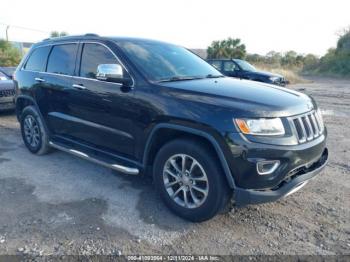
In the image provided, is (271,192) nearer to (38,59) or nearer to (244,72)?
(38,59)

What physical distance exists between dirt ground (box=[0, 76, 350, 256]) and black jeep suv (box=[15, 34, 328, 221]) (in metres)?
0.30

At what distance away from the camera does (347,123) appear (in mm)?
8008

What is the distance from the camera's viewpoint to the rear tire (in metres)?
4.95

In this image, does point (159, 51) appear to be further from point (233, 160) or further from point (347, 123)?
point (347, 123)

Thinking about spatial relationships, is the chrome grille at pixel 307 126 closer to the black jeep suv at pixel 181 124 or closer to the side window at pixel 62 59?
the black jeep suv at pixel 181 124

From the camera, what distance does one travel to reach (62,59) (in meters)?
4.53

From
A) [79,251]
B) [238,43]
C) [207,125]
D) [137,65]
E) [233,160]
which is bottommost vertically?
[79,251]

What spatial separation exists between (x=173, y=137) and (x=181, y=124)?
0.31m

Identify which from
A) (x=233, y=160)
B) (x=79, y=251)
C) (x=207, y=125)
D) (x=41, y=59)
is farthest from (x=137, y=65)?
(x=41, y=59)

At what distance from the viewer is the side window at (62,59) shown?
4.32 metres

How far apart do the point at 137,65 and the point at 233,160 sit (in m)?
1.61

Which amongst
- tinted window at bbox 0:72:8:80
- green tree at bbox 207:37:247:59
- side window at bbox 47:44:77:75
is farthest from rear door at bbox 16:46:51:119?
green tree at bbox 207:37:247:59

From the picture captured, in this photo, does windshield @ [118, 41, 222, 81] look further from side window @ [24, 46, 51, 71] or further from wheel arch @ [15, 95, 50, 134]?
wheel arch @ [15, 95, 50, 134]

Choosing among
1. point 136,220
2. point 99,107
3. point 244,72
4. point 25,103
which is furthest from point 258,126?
point 244,72
